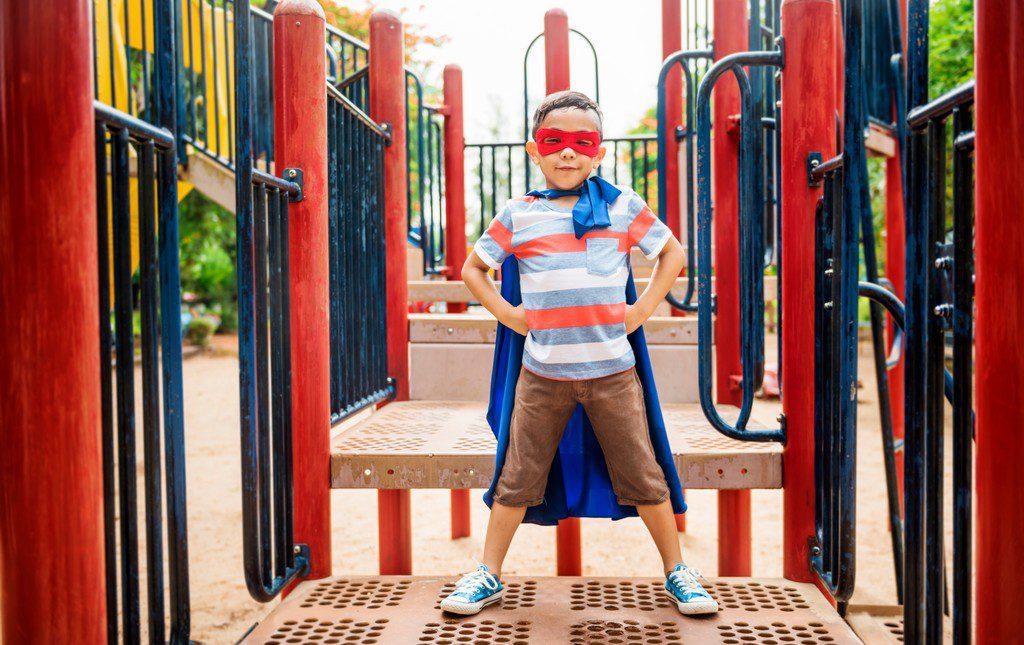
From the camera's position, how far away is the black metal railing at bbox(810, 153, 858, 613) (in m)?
1.95

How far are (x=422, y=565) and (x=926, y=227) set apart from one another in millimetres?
3710

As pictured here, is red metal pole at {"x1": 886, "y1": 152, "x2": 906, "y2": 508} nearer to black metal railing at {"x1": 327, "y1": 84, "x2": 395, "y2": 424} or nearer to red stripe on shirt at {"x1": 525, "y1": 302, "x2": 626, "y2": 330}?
black metal railing at {"x1": 327, "y1": 84, "x2": 395, "y2": 424}

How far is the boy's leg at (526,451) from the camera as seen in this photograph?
6.85 feet

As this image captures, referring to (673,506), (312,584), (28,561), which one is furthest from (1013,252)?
(312,584)

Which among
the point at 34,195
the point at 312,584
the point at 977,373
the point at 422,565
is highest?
the point at 34,195

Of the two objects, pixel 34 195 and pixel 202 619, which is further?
pixel 202 619

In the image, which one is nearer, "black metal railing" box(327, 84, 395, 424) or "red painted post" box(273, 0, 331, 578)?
"red painted post" box(273, 0, 331, 578)

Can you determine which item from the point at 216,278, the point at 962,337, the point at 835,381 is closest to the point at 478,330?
the point at 835,381

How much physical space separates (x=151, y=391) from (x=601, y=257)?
1060 millimetres

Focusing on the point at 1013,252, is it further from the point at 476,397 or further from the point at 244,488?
the point at 476,397

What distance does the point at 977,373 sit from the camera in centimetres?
126

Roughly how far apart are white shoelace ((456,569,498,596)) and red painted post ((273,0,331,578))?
482 millimetres

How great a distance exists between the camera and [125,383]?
1.52 m

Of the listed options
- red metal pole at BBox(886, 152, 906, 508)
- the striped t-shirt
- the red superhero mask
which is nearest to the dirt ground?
red metal pole at BBox(886, 152, 906, 508)
